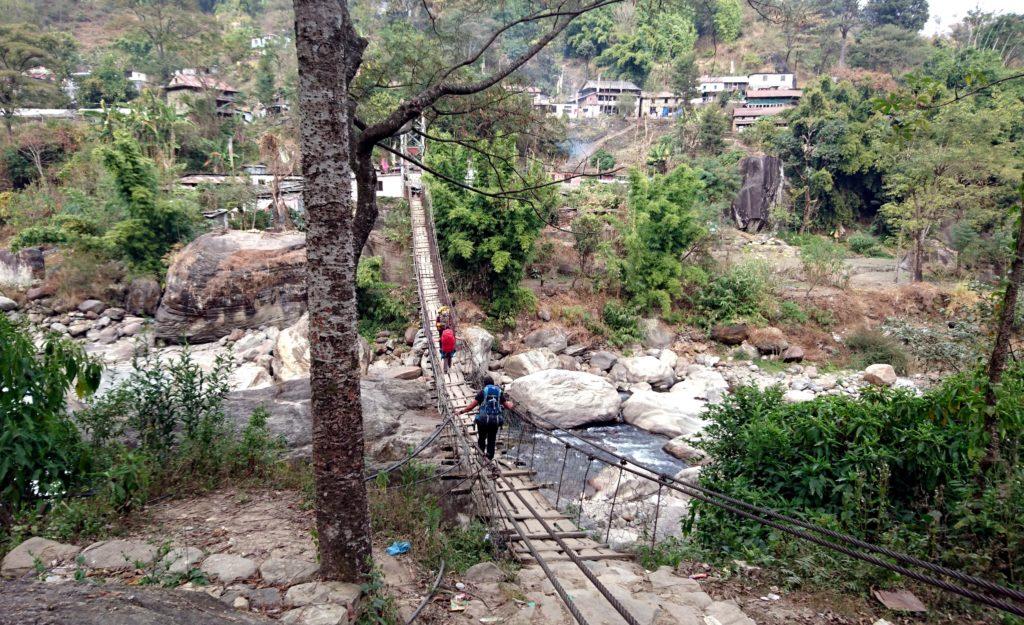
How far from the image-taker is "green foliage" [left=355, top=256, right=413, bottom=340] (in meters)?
13.1

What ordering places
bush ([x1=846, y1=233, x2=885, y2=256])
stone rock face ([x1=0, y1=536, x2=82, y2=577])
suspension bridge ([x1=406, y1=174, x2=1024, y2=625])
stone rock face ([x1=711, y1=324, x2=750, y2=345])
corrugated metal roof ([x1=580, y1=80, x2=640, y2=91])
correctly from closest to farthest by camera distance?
suspension bridge ([x1=406, y1=174, x2=1024, y2=625])
stone rock face ([x1=0, y1=536, x2=82, y2=577])
stone rock face ([x1=711, y1=324, x2=750, y2=345])
bush ([x1=846, y1=233, x2=885, y2=256])
corrugated metal roof ([x1=580, y1=80, x2=640, y2=91])

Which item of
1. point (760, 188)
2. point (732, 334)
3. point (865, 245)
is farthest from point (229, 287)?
point (865, 245)

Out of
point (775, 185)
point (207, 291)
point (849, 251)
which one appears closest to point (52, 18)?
point (207, 291)

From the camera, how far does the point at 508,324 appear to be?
13.7 metres

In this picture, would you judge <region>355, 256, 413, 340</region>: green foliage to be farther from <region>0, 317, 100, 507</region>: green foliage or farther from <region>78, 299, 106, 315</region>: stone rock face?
<region>0, 317, 100, 507</region>: green foliage

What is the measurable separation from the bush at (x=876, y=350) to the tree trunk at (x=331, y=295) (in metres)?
14.4

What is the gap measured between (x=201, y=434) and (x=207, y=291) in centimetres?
992

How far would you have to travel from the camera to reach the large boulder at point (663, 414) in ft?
32.8

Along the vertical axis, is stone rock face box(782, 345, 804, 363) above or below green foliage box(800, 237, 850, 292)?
below

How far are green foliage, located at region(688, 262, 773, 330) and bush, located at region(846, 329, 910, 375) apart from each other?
235 centimetres

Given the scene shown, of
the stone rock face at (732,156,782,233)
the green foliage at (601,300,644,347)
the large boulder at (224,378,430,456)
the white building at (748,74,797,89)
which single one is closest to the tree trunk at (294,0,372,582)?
the large boulder at (224,378,430,456)

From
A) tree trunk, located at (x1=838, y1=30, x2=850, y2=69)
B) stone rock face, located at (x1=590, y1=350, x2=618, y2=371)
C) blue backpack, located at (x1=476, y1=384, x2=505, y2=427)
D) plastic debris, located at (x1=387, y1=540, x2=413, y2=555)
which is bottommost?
stone rock face, located at (x1=590, y1=350, x2=618, y2=371)

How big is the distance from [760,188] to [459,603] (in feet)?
80.4

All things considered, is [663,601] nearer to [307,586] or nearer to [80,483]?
[307,586]
